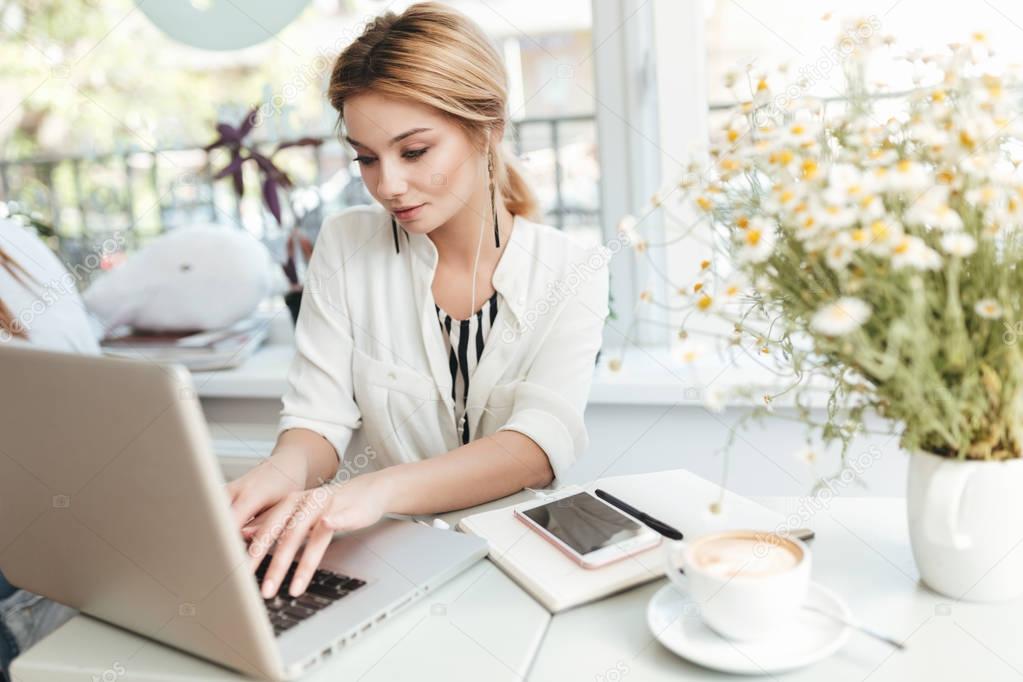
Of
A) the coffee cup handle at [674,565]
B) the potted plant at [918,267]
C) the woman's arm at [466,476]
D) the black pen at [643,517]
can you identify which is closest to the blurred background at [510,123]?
the woman's arm at [466,476]

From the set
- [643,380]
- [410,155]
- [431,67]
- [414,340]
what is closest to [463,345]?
[414,340]

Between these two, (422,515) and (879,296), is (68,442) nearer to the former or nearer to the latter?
(422,515)

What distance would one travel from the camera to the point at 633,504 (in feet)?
3.44

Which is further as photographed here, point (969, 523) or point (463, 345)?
point (463, 345)

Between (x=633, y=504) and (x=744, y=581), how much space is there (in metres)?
0.32

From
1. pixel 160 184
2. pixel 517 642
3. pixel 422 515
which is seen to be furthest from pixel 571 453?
pixel 160 184

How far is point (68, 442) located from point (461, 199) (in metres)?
0.79

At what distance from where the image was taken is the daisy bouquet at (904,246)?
2.29 ft

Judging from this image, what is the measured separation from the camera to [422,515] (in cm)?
114

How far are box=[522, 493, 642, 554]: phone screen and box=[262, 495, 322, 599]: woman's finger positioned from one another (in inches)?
9.3

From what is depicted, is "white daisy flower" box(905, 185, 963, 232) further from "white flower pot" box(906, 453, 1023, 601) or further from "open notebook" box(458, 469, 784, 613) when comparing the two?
"open notebook" box(458, 469, 784, 613)

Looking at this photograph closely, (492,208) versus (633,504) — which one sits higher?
(492,208)

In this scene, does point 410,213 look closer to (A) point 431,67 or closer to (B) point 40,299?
(A) point 431,67

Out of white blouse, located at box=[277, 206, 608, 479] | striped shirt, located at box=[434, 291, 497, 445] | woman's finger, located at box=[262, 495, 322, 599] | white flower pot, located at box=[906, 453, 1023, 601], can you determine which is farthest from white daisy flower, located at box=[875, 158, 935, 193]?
striped shirt, located at box=[434, 291, 497, 445]
